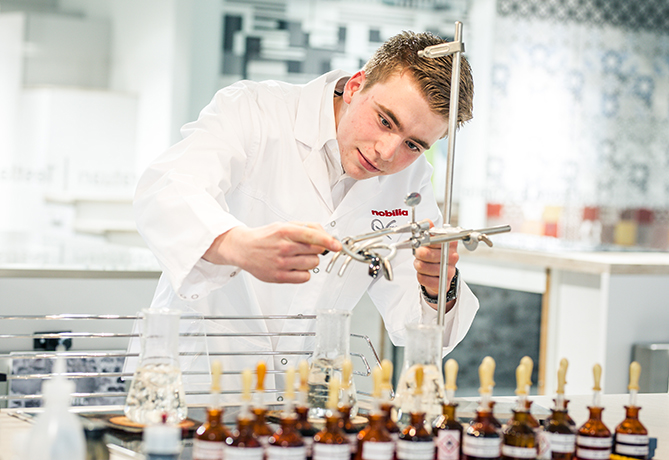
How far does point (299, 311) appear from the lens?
1.62 meters

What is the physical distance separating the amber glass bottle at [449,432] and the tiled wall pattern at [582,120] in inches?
192

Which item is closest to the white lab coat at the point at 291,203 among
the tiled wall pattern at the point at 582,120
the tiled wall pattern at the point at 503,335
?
the tiled wall pattern at the point at 503,335

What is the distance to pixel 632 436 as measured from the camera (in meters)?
1.00

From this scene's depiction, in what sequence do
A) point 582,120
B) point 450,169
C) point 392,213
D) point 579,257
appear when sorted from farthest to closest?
point 582,120
point 579,257
point 392,213
point 450,169

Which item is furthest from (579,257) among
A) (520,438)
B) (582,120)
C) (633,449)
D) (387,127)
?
(582,120)

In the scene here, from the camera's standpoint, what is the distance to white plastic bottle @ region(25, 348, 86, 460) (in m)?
0.80

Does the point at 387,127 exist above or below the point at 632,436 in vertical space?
above

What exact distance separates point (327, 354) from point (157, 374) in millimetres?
224

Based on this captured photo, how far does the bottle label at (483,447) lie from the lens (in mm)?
884

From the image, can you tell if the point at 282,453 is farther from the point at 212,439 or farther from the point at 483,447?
the point at 483,447

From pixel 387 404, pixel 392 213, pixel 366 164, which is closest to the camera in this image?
pixel 387 404

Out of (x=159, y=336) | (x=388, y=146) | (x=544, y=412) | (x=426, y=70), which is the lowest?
(x=544, y=412)

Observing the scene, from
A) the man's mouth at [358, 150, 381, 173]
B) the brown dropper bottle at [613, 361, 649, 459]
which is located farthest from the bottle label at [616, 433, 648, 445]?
the man's mouth at [358, 150, 381, 173]

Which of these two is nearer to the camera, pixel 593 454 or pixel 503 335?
pixel 593 454
